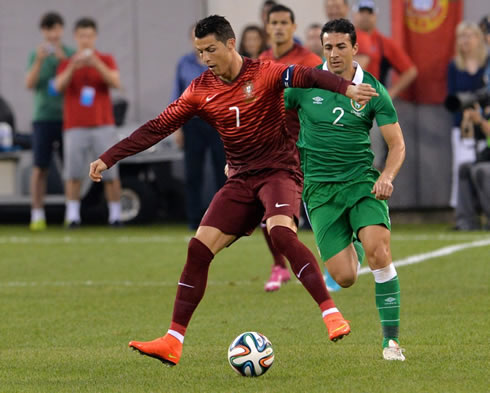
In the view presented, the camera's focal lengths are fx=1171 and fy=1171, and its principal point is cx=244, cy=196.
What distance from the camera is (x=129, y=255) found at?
12266 mm

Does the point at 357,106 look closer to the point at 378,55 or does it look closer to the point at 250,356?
the point at 250,356

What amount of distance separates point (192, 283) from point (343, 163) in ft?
3.91

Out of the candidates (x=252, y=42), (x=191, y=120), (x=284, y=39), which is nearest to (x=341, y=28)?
(x=284, y=39)

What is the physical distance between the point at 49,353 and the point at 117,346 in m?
0.42

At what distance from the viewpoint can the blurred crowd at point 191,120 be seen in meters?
14.0

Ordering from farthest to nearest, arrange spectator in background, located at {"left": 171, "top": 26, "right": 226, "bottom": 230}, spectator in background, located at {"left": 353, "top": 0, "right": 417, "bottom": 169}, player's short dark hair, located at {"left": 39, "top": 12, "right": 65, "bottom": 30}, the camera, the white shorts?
the white shorts → player's short dark hair, located at {"left": 39, "top": 12, "right": 65, "bottom": 30} → spectator in background, located at {"left": 171, "top": 26, "right": 226, "bottom": 230} → spectator in background, located at {"left": 353, "top": 0, "right": 417, "bottom": 169} → the camera

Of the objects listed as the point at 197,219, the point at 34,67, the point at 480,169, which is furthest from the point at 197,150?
the point at 480,169

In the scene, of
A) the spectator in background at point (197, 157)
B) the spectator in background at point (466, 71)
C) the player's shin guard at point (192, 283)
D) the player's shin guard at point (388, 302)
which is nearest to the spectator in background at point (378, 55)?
the spectator in background at point (466, 71)

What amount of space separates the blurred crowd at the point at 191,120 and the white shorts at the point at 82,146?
1 cm

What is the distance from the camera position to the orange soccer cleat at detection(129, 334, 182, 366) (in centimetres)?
610

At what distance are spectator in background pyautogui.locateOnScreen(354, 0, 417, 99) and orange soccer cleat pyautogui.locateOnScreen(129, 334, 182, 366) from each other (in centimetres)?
763

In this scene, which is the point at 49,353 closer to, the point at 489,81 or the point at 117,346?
the point at 117,346

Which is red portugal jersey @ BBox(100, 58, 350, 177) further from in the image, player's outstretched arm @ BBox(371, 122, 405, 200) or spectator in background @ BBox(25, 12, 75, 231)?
spectator in background @ BBox(25, 12, 75, 231)

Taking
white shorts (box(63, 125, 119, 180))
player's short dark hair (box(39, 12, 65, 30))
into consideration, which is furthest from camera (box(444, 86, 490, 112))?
player's short dark hair (box(39, 12, 65, 30))
